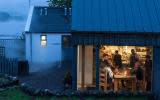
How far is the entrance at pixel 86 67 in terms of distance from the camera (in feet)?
87.9

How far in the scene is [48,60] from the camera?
38.5m

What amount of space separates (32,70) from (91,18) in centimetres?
1266

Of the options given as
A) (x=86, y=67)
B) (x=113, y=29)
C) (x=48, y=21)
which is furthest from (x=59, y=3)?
(x=113, y=29)

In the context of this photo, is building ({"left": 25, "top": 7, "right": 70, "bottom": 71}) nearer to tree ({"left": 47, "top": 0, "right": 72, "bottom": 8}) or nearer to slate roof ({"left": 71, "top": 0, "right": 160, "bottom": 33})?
tree ({"left": 47, "top": 0, "right": 72, "bottom": 8})

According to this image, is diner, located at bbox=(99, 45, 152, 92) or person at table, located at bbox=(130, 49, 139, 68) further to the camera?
person at table, located at bbox=(130, 49, 139, 68)

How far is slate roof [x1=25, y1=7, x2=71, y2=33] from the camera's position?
37875mm

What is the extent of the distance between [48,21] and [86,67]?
11.8 metres

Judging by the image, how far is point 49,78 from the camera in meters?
33.4

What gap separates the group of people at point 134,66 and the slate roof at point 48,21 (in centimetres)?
969

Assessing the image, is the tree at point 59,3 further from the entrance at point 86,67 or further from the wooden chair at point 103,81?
the wooden chair at point 103,81

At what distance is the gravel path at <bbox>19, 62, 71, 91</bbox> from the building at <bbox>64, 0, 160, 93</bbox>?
3.14m

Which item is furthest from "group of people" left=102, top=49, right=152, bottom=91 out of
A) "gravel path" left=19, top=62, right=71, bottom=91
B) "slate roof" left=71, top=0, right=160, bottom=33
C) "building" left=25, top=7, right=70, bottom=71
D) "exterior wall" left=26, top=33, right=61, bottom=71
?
"exterior wall" left=26, top=33, right=61, bottom=71

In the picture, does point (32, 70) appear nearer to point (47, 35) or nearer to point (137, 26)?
point (47, 35)

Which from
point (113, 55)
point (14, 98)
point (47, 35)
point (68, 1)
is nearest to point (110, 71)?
point (113, 55)
